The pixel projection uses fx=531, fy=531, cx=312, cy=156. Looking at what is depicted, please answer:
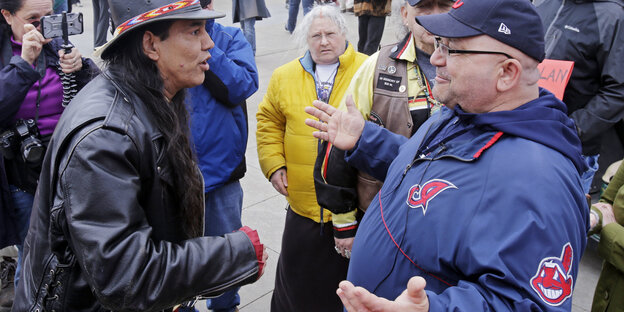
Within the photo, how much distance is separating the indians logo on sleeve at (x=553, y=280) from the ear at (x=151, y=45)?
1.46 m

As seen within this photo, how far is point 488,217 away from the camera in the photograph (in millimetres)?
1513

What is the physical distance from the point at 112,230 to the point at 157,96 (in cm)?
55

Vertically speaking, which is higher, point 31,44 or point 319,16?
point 319,16

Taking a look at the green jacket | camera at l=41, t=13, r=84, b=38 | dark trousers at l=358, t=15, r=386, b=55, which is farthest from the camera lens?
dark trousers at l=358, t=15, r=386, b=55

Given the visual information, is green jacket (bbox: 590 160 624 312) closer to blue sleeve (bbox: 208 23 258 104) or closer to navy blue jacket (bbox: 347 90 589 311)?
navy blue jacket (bbox: 347 90 589 311)

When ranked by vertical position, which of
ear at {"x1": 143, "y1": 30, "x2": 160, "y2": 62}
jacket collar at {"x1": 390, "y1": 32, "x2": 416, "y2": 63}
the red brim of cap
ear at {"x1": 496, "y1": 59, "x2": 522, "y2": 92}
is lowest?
jacket collar at {"x1": 390, "y1": 32, "x2": 416, "y2": 63}

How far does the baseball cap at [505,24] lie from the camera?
5.38 ft

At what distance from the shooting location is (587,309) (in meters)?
3.65

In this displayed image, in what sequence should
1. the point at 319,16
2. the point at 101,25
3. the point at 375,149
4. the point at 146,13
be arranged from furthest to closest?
the point at 101,25
the point at 319,16
the point at 375,149
the point at 146,13

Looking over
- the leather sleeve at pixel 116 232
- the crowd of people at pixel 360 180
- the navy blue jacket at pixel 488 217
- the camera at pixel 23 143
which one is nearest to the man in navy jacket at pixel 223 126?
the crowd of people at pixel 360 180

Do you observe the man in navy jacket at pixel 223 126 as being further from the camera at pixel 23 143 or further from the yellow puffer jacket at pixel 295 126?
the camera at pixel 23 143

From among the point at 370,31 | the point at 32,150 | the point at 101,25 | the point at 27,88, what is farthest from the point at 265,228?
the point at 101,25

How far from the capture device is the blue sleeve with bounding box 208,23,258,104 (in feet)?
9.93

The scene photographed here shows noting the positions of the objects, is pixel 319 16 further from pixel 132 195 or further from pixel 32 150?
pixel 132 195
